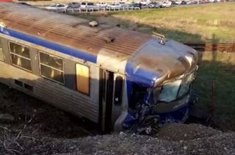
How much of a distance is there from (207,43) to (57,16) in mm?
8598

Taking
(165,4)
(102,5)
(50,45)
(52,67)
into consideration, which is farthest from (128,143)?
(165,4)

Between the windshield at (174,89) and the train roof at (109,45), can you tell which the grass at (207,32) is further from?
the train roof at (109,45)

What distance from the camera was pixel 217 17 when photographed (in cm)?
2644

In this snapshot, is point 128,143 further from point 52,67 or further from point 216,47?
point 216,47

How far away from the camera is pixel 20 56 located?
46.5 ft

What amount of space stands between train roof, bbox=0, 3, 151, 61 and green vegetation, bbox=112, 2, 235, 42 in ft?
30.3

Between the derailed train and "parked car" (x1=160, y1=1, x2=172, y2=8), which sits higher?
the derailed train

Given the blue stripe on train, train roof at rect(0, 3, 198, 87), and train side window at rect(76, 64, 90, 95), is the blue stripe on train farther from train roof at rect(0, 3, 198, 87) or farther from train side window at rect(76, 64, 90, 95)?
train side window at rect(76, 64, 90, 95)

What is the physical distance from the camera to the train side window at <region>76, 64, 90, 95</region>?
12.3 metres

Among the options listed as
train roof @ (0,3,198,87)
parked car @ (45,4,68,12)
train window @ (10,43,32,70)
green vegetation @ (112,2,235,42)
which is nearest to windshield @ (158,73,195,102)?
train roof @ (0,3,198,87)

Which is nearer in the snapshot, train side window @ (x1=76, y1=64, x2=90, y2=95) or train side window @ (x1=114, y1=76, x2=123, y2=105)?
train side window @ (x1=114, y1=76, x2=123, y2=105)

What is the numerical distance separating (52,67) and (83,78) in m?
1.27

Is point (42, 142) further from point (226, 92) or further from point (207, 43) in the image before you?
point (207, 43)

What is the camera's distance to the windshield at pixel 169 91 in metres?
11.8
